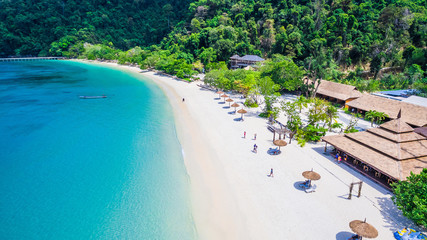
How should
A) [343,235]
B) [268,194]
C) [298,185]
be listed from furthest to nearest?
[298,185], [268,194], [343,235]

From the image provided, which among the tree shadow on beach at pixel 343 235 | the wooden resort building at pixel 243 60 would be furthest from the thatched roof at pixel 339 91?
the tree shadow on beach at pixel 343 235

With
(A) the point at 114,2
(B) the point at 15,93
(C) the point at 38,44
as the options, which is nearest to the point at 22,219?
(B) the point at 15,93

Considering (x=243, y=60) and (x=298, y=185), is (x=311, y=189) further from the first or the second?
(x=243, y=60)

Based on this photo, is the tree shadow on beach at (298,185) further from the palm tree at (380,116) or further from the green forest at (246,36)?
the green forest at (246,36)

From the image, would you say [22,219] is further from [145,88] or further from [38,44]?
[38,44]

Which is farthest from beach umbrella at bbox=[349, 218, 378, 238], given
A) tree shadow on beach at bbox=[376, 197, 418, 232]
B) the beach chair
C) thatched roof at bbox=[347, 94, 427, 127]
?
thatched roof at bbox=[347, 94, 427, 127]

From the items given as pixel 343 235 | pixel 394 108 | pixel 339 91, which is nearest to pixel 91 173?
pixel 343 235

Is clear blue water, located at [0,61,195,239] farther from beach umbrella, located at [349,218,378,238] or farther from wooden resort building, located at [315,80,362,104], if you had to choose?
wooden resort building, located at [315,80,362,104]
